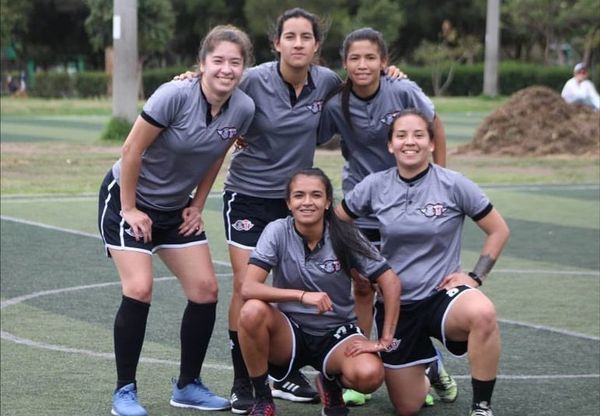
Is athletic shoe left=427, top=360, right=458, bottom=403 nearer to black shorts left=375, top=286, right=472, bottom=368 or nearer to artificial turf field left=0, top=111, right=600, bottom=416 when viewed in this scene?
artificial turf field left=0, top=111, right=600, bottom=416

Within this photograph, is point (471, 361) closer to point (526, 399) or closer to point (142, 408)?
point (526, 399)

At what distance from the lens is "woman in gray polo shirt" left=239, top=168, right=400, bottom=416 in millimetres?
5711

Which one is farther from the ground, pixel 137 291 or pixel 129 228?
pixel 129 228

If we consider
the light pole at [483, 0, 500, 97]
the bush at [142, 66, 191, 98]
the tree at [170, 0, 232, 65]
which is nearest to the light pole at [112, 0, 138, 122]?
the light pole at [483, 0, 500, 97]

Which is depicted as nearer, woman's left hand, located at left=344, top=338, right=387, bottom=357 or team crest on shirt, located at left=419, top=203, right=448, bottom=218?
woman's left hand, located at left=344, top=338, right=387, bottom=357

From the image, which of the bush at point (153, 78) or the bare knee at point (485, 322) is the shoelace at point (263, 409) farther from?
the bush at point (153, 78)

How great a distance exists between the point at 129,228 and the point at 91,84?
156 feet

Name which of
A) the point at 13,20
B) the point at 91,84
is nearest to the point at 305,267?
the point at 91,84

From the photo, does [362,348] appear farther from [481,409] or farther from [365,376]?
[481,409]

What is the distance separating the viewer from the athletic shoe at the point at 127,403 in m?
5.98

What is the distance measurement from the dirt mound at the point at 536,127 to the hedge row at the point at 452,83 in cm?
3065

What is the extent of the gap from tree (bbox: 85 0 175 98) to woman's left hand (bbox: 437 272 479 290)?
144 ft

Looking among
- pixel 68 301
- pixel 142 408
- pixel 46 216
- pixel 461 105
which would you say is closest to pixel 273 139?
pixel 142 408

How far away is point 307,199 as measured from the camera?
18.9 feet
